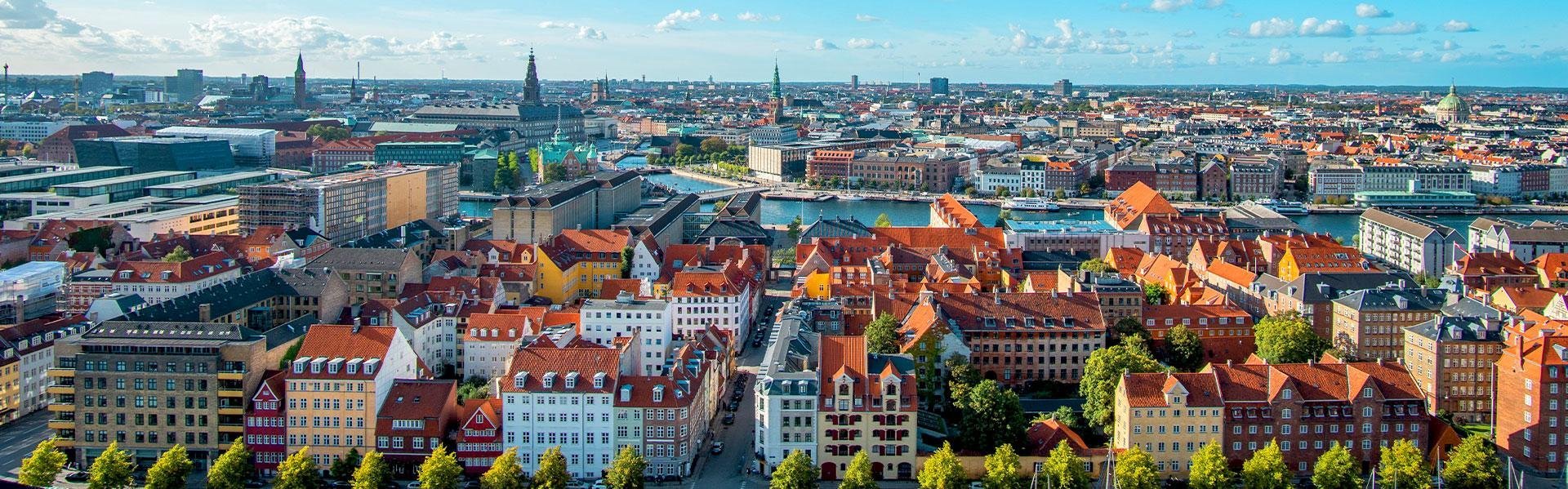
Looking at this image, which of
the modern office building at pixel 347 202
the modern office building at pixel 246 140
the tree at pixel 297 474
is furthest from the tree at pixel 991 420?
the modern office building at pixel 246 140

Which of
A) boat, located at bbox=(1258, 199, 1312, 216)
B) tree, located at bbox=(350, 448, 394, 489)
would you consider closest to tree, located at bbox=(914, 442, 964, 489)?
tree, located at bbox=(350, 448, 394, 489)

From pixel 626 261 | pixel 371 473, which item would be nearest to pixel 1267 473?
pixel 371 473

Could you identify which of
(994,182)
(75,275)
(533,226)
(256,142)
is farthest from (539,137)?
(75,275)

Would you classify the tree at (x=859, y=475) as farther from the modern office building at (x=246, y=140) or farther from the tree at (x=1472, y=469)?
the modern office building at (x=246, y=140)

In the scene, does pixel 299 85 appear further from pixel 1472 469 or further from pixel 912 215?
pixel 1472 469

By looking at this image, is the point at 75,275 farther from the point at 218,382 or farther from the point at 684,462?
the point at 684,462

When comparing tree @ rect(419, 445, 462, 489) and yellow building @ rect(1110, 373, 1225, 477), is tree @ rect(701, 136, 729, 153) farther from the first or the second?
tree @ rect(419, 445, 462, 489)

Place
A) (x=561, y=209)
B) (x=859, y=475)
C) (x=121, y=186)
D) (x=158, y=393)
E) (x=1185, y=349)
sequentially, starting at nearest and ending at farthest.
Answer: (x=859, y=475) → (x=158, y=393) → (x=1185, y=349) → (x=561, y=209) → (x=121, y=186)

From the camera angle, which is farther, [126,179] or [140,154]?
[140,154]
